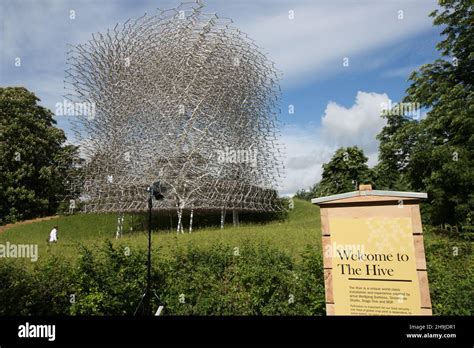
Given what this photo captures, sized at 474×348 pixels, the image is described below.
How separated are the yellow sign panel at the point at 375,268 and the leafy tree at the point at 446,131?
1072 cm

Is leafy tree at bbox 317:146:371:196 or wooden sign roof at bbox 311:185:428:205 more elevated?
leafy tree at bbox 317:146:371:196

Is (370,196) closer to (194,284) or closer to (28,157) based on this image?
(194,284)

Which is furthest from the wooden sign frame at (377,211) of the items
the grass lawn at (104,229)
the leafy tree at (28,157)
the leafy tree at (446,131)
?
the leafy tree at (28,157)

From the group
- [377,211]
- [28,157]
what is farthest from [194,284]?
[28,157]

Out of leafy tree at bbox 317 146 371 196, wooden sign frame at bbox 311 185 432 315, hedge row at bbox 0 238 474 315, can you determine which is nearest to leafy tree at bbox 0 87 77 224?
leafy tree at bbox 317 146 371 196

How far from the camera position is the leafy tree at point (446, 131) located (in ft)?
51.3

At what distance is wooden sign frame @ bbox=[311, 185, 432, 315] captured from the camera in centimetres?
495

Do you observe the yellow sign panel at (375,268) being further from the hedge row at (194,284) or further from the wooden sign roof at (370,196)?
the hedge row at (194,284)

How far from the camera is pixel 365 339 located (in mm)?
4773

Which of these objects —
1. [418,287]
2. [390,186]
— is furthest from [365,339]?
[390,186]

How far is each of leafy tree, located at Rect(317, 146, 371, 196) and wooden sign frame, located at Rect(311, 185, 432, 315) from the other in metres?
35.3

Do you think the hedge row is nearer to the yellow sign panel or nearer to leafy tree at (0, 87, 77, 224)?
the yellow sign panel

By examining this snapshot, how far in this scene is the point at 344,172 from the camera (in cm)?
4238

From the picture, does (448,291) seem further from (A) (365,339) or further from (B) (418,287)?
(A) (365,339)
